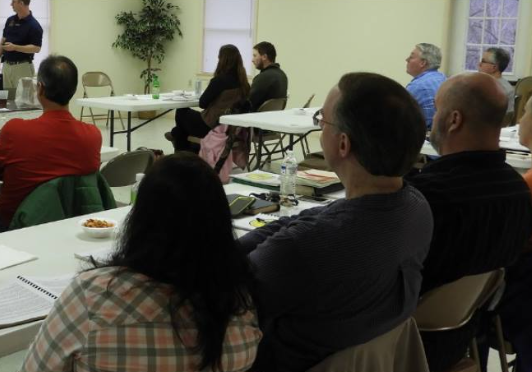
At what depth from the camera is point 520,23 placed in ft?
26.2

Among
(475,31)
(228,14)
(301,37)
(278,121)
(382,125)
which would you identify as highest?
(228,14)

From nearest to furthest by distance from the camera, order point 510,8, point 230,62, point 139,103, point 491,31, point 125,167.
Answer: point 125,167, point 230,62, point 139,103, point 510,8, point 491,31

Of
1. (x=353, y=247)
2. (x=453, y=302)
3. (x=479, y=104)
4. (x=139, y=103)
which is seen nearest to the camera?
(x=353, y=247)

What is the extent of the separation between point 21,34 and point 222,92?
8.57 ft

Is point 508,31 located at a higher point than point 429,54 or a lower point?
higher

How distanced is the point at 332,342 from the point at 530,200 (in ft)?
3.18

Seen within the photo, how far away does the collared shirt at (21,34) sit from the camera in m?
7.53

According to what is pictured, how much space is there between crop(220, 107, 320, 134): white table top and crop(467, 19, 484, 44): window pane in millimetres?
3142

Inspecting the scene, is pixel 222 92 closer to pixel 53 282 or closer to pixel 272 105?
pixel 272 105

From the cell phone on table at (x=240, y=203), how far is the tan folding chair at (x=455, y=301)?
0.88 m

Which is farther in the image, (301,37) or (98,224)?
(301,37)

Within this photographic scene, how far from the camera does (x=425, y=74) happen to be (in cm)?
548

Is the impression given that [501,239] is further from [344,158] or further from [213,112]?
[213,112]

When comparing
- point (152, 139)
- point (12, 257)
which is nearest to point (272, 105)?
point (152, 139)
